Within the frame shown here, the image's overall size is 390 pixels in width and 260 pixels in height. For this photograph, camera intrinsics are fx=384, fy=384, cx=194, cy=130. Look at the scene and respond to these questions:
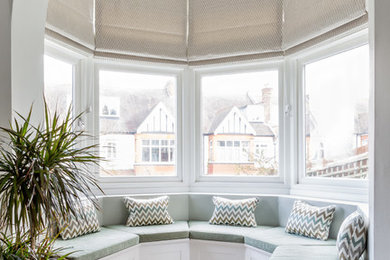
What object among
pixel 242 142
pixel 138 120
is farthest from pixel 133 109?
pixel 242 142

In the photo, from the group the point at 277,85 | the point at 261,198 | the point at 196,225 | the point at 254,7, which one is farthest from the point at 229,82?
Result: the point at 196,225

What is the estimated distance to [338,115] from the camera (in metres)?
3.40

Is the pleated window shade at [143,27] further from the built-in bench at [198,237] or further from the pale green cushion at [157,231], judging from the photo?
the pale green cushion at [157,231]

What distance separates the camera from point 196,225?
3725 millimetres

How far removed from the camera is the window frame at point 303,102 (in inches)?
126

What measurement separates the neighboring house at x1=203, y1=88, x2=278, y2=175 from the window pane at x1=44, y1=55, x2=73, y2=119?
1.54 metres

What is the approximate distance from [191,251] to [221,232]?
372mm

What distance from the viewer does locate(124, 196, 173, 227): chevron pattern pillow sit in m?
3.67

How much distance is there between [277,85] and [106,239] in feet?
7.43

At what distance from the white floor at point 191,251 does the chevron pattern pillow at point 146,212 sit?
315 millimetres

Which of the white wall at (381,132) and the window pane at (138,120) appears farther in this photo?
the window pane at (138,120)

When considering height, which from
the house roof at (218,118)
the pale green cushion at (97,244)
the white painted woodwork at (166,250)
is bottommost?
the white painted woodwork at (166,250)

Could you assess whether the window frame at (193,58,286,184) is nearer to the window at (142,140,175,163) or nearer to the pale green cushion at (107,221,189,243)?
the window at (142,140,175,163)

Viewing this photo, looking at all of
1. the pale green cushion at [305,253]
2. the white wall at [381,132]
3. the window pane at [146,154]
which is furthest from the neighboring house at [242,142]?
the white wall at [381,132]
